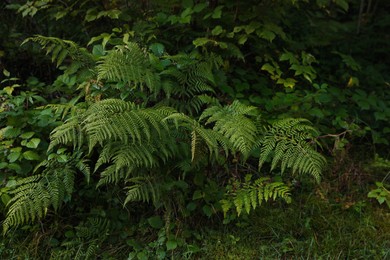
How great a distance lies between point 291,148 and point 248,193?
0.44 metres

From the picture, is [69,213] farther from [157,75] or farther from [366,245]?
[366,245]

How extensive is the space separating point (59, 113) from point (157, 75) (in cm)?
82

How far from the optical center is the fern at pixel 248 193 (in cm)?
290

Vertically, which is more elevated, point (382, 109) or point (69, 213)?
point (382, 109)

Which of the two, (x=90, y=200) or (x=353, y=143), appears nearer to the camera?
(x=90, y=200)

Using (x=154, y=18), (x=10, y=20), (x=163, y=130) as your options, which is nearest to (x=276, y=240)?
(x=163, y=130)

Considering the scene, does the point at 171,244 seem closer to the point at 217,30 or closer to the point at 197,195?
the point at 197,195

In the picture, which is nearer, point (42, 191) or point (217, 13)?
point (42, 191)

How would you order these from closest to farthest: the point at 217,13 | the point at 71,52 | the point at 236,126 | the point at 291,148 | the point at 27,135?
1. the point at 236,126
2. the point at 291,148
3. the point at 27,135
4. the point at 71,52
5. the point at 217,13

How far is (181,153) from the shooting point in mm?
2896

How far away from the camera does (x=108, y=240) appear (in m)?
3.12

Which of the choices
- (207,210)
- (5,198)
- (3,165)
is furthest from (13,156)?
(207,210)

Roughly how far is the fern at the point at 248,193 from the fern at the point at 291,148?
0.16 metres

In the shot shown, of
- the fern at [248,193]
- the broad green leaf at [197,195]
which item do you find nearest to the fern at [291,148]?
the fern at [248,193]
